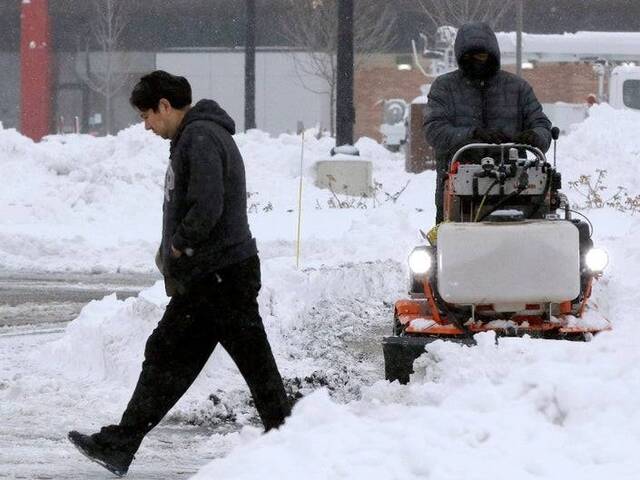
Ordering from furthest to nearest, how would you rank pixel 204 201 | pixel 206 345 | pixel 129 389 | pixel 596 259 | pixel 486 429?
pixel 129 389 → pixel 596 259 → pixel 206 345 → pixel 204 201 → pixel 486 429

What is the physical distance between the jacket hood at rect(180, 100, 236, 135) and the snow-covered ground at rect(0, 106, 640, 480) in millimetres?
1269

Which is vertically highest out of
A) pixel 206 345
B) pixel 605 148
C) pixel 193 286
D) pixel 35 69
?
pixel 35 69

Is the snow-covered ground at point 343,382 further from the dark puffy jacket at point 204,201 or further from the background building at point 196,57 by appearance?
the background building at point 196,57

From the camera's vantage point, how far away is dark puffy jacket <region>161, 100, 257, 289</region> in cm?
565

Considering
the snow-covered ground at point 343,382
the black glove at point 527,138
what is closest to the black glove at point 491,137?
the black glove at point 527,138

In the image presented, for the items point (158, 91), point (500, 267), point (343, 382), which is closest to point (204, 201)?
point (158, 91)

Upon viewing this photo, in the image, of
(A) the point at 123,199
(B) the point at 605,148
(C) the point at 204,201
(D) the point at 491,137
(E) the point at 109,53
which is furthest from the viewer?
(E) the point at 109,53

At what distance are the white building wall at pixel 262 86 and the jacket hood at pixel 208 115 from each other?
46.2m

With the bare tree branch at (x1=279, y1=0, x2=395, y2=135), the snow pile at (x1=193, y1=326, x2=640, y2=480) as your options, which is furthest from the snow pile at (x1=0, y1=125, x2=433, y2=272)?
the bare tree branch at (x1=279, y1=0, x2=395, y2=135)

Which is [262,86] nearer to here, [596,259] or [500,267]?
[596,259]

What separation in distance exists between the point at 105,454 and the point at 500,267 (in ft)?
6.88

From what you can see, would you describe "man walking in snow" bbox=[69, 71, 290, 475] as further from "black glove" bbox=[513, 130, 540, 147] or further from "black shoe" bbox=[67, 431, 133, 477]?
"black glove" bbox=[513, 130, 540, 147]

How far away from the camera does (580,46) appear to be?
29156 mm

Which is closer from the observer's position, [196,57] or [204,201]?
[204,201]
